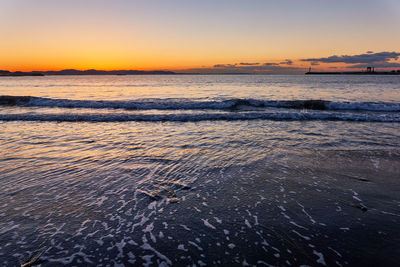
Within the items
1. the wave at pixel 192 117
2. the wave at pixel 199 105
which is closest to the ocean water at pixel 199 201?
the wave at pixel 192 117

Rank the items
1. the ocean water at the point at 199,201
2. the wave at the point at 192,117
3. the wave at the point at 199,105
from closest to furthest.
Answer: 1. the ocean water at the point at 199,201
2. the wave at the point at 192,117
3. the wave at the point at 199,105

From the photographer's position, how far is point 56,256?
3260mm

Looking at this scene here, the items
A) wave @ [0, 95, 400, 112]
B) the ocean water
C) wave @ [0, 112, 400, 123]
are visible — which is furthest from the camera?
wave @ [0, 95, 400, 112]

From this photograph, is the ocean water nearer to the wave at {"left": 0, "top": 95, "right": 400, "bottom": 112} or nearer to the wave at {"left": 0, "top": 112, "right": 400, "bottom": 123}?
the wave at {"left": 0, "top": 112, "right": 400, "bottom": 123}

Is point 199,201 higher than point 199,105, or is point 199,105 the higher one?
point 199,105

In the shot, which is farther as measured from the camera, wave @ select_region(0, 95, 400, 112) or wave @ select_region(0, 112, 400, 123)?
wave @ select_region(0, 95, 400, 112)

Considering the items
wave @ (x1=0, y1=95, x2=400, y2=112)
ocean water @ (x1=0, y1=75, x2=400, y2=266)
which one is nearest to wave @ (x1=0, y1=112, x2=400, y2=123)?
wave @ (x1=0, y1=95, x2=400, y2=112)

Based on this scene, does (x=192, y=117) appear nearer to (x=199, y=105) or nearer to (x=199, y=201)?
(x=199, y=105)

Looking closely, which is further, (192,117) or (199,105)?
(199,105)

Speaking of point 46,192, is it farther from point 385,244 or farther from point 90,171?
point 385,244

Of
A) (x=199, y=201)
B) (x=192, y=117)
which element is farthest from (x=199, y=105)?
(x=199, y=201)

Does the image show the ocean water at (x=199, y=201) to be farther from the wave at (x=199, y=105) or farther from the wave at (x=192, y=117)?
the wave at (x=199, y=105)

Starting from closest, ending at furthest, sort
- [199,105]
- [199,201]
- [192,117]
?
[199,201] → [192,117] → [199,105]

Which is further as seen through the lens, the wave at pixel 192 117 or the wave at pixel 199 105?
the wave at pixel 199 105
